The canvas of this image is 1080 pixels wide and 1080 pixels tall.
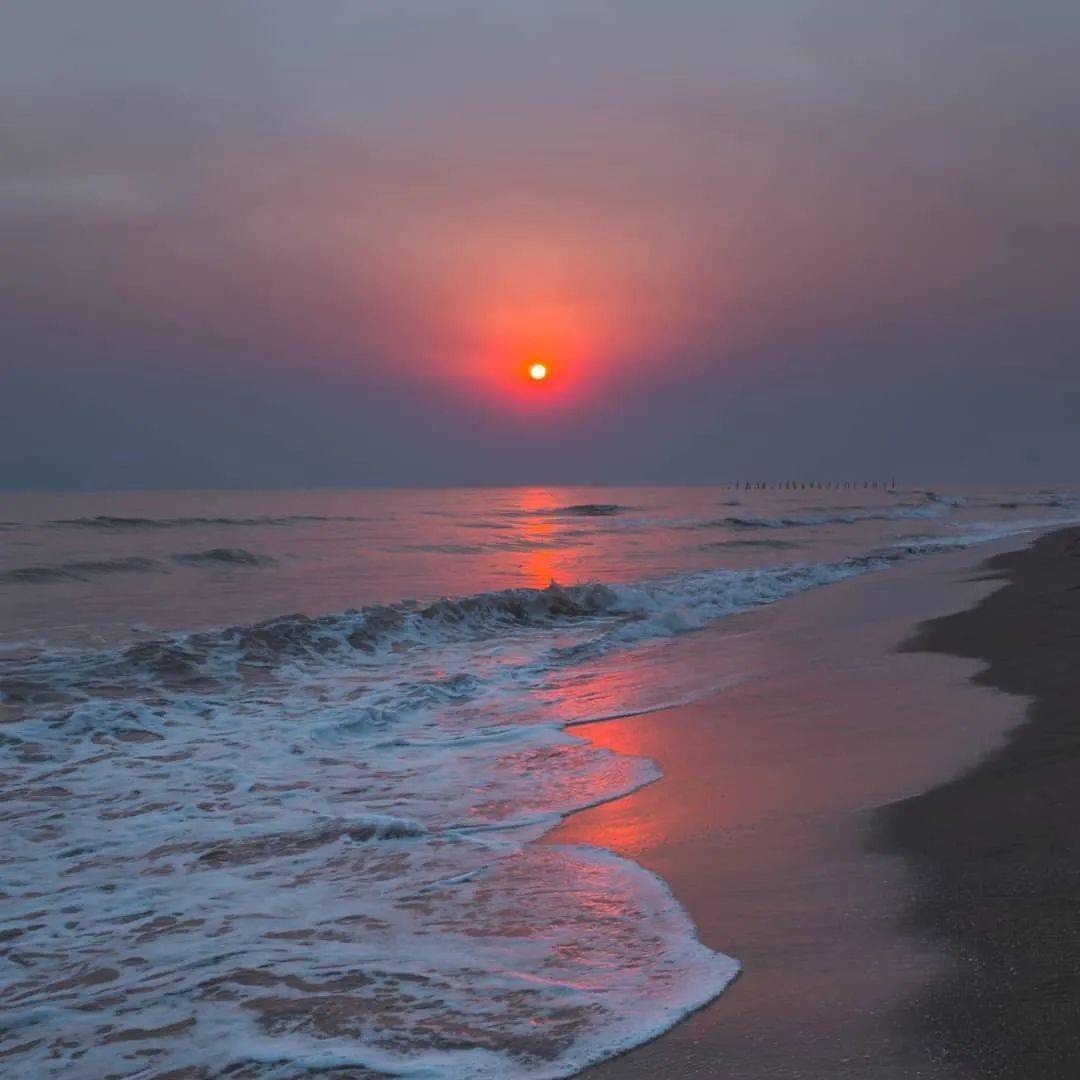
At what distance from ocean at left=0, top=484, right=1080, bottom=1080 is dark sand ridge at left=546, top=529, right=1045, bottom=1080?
0.21 m

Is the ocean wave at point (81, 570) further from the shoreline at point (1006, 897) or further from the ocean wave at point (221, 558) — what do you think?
the shoreline at point (1006, 897)

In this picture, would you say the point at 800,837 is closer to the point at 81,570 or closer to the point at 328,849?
the point at 328,849

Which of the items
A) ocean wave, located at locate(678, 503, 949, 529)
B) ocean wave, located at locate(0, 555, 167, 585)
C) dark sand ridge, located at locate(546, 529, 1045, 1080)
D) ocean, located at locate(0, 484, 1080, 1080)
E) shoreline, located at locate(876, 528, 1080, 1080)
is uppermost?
ocean wave, located at locate(678, 503, 949, 529)

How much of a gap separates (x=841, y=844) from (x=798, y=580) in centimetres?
1877

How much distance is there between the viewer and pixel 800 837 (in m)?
5.25

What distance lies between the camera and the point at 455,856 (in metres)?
5.44

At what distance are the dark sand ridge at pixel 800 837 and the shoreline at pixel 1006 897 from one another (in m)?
0.09

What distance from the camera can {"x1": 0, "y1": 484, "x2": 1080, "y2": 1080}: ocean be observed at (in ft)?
11.5

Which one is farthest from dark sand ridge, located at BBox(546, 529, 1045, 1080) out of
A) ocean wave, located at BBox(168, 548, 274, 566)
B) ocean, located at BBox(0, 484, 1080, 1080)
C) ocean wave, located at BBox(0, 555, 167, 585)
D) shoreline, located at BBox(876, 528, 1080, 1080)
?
ocean wave, located at BBox(168, 548, 274, 566)

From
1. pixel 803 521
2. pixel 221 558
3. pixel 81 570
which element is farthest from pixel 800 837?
pixel 803 521

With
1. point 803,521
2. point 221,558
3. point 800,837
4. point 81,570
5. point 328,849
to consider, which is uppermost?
point 803,521

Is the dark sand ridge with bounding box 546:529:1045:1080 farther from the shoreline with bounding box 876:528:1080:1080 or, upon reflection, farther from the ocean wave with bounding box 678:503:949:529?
the ocean wave with bounding box 678:503:949:529

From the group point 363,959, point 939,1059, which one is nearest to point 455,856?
point 363,959

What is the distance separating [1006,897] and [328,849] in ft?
11.5
